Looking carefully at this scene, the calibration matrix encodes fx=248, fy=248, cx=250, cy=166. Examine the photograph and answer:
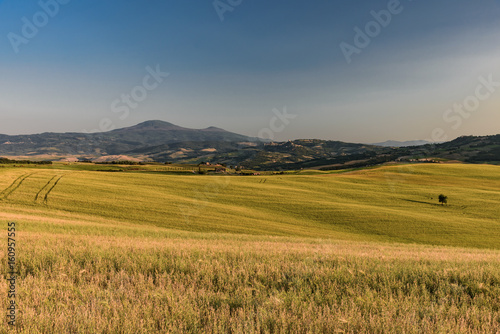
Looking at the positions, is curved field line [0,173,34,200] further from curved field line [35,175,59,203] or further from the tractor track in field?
the tractor track in field

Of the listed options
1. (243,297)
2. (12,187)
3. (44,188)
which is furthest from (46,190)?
(243,297)

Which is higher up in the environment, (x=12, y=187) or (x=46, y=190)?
(x=12, y=187)

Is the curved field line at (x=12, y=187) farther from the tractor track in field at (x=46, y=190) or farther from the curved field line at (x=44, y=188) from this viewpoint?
the tractor track in field at (x=46, y=190)

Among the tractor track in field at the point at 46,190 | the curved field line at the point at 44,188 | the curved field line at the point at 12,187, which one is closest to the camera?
the tractor track in field at the point at 46,190

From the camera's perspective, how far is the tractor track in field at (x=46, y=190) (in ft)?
126

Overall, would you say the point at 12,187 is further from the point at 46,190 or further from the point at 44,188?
the point at 46,190

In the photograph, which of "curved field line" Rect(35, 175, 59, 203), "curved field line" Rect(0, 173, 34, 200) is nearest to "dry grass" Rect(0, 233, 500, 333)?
"curved field line" Rect(35, 175, 59, 203)

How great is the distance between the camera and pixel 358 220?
130ft

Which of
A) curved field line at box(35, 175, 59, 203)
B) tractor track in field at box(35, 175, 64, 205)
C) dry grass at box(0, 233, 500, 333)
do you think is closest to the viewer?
dry grass at box(0, 233, 500, 333)

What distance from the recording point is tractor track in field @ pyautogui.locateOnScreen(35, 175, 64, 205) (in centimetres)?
3850

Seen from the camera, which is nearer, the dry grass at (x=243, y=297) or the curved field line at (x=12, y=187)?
the dry grass at (x=243, y=297)

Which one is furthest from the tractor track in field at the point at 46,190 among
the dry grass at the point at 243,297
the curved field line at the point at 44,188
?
the dry grass at the point at 243,297

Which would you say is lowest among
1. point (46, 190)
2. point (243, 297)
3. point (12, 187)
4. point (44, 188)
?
point (46, 190)

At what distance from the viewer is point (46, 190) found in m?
43.8
